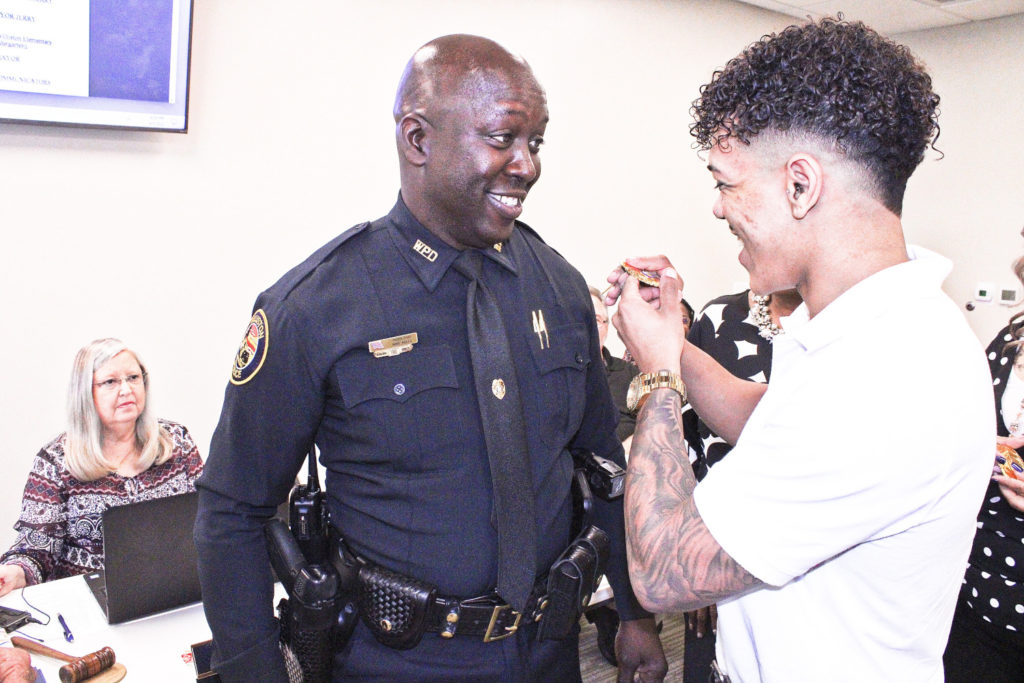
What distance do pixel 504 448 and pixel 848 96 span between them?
711mm

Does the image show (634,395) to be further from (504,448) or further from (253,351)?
(253,351)

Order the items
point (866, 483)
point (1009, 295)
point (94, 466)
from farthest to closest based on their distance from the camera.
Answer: point (1009, 295), point (94, 466), point (866, 483)

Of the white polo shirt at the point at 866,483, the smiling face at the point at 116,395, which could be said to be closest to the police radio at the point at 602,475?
the white polo shirt at the point at 866,483

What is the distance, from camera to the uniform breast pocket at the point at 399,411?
1.24 m

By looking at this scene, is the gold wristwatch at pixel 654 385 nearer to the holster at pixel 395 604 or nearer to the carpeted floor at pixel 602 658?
the holster at pixel 395 604

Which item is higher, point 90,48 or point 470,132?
point 90,48

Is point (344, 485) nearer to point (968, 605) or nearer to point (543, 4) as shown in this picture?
point (968, 605)

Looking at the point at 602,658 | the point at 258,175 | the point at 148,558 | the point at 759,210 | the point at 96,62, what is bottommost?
the point at 602,658

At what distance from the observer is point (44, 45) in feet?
8.77

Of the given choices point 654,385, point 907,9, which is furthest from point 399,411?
point 907,9

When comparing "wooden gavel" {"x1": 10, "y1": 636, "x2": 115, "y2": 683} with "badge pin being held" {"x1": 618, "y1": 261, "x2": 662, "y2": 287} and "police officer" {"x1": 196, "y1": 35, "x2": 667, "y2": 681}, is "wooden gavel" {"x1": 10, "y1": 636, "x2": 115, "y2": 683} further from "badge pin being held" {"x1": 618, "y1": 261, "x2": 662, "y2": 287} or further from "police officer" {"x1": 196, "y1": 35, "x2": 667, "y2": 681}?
"badge pin being held" {"x1": 618, "y1": 261, "x2": 662, "y2": 287}

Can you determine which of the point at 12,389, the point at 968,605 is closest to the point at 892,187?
the point at 968,605

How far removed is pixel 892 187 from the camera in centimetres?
102

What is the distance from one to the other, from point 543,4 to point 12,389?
291 cm
